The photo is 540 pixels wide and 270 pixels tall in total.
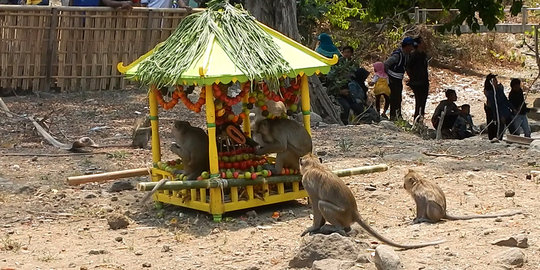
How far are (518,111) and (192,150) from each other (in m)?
8.76

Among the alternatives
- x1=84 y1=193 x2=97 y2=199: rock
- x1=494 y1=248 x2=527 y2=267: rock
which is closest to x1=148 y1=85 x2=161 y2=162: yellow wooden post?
x1=84 y1=193 x2=97 y2=199: rock

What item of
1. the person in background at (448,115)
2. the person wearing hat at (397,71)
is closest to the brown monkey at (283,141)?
the person in background at (448,115)

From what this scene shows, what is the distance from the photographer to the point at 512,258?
6.88 metres

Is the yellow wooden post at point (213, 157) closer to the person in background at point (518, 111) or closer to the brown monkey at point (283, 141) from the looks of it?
the brown monkey at point (283, 141)

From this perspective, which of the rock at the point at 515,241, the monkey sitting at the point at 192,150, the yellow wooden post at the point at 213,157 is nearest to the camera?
the rock at the point at 515,241

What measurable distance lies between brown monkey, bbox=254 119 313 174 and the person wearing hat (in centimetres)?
930

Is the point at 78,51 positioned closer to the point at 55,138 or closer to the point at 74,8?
the point at 74,8

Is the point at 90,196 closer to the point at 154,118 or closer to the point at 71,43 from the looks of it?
the point at 154,118

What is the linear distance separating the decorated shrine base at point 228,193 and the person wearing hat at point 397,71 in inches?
370

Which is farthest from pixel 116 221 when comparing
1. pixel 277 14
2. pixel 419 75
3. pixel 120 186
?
pixel 419 75

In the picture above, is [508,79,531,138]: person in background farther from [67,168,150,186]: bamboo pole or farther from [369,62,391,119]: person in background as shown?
[67,168,150,186]: bamboo pole

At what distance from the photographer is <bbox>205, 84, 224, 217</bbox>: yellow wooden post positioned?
9195mm

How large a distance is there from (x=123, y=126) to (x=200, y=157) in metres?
5.69

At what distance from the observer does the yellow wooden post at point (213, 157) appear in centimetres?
920
